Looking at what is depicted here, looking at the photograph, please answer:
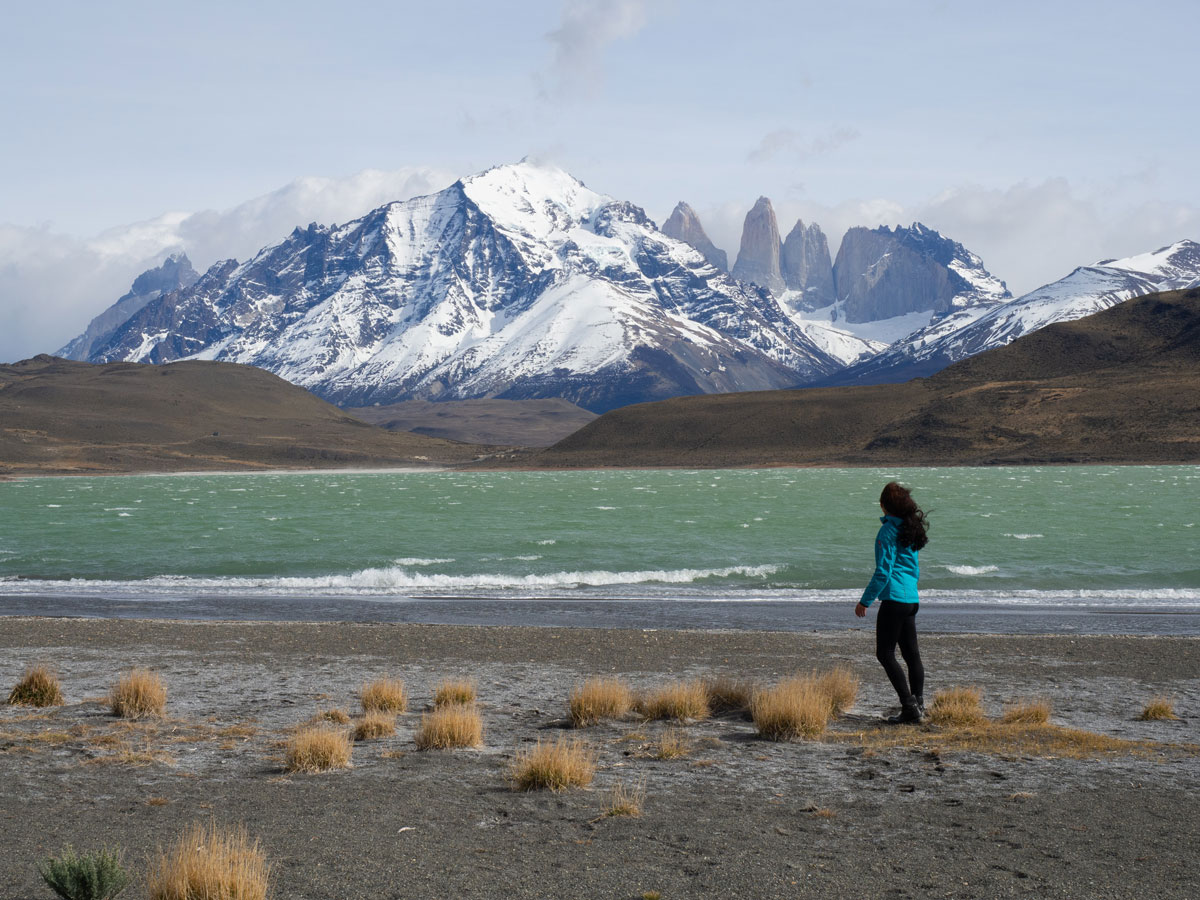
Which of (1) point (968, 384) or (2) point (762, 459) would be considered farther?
(1) point (968, 384)

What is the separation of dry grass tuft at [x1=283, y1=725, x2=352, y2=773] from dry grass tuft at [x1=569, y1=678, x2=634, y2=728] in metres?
2.80

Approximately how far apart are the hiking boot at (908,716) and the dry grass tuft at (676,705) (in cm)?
208

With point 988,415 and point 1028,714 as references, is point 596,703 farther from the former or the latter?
point 988,415

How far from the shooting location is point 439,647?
19.6m

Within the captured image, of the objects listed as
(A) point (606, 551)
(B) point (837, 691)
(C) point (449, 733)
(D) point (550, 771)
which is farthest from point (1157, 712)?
(A) point (606, 551)

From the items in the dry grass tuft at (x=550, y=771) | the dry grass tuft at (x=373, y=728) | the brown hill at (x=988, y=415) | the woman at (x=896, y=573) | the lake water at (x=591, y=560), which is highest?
the brown hill at (x=988, y=415)

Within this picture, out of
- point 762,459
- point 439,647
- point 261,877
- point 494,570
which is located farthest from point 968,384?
point 261,877

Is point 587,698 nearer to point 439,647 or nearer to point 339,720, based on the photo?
point 339,720

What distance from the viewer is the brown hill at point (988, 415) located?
145 metres

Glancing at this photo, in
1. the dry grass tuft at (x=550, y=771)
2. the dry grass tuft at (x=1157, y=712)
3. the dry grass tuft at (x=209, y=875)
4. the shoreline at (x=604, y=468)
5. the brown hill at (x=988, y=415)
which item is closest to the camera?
the dry grass tuft at (x=209, y=875)

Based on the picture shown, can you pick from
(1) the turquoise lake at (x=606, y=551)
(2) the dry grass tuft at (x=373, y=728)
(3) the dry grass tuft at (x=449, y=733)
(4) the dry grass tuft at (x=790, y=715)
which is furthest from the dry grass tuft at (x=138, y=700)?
(1) the turquoise lake at (x=606, y=551)

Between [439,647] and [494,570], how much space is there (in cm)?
1674

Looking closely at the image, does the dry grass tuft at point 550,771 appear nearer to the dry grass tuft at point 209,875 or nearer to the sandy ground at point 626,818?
the sandy ground at point 626,818

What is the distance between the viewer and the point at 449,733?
11.4 metres
